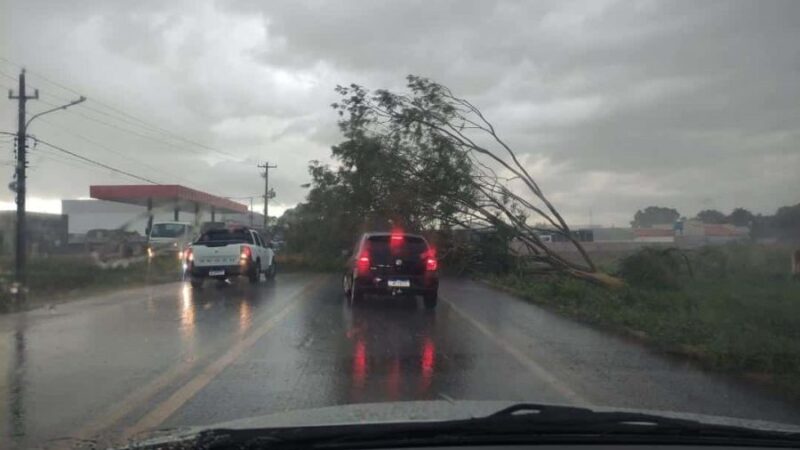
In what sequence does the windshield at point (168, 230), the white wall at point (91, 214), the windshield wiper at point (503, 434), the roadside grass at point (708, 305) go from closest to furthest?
1. the windshield wiper at point (503, 434)
2. the roadside grass at point (708, 305)
3. the windshield at point (168, 230)
4. the white wall at point (91, 214)

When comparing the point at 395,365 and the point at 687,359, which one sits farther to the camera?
the point at 687,359

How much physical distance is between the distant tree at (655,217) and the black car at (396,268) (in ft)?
68.1

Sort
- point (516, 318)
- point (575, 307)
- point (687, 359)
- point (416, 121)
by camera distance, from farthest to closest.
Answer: point (416, 121) < point (575, 307) < point (516, 318) < point (687, 359)

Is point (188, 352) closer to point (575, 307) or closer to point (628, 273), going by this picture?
point (575, 307)

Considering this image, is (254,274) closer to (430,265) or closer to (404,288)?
(404,288)

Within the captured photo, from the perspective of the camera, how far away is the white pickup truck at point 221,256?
23828mm

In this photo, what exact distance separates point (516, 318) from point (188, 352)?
695 cm

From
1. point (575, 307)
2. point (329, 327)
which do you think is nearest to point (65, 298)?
point (329, 327)

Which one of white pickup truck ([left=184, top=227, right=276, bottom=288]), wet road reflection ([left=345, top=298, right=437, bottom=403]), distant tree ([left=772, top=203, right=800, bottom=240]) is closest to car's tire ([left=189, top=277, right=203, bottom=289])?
white pickup truck ([left=184, top=227, right=276, bottom=288])

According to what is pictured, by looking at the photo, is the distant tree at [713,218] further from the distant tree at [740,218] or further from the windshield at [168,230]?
the windshield at [168,230]

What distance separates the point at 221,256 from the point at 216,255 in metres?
0.16

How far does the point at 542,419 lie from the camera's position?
413 cm

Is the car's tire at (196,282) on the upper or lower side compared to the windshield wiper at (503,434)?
upper

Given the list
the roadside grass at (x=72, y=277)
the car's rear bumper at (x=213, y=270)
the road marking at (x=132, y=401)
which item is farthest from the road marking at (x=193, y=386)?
the car's rear bumper at (x=213, y=270)
